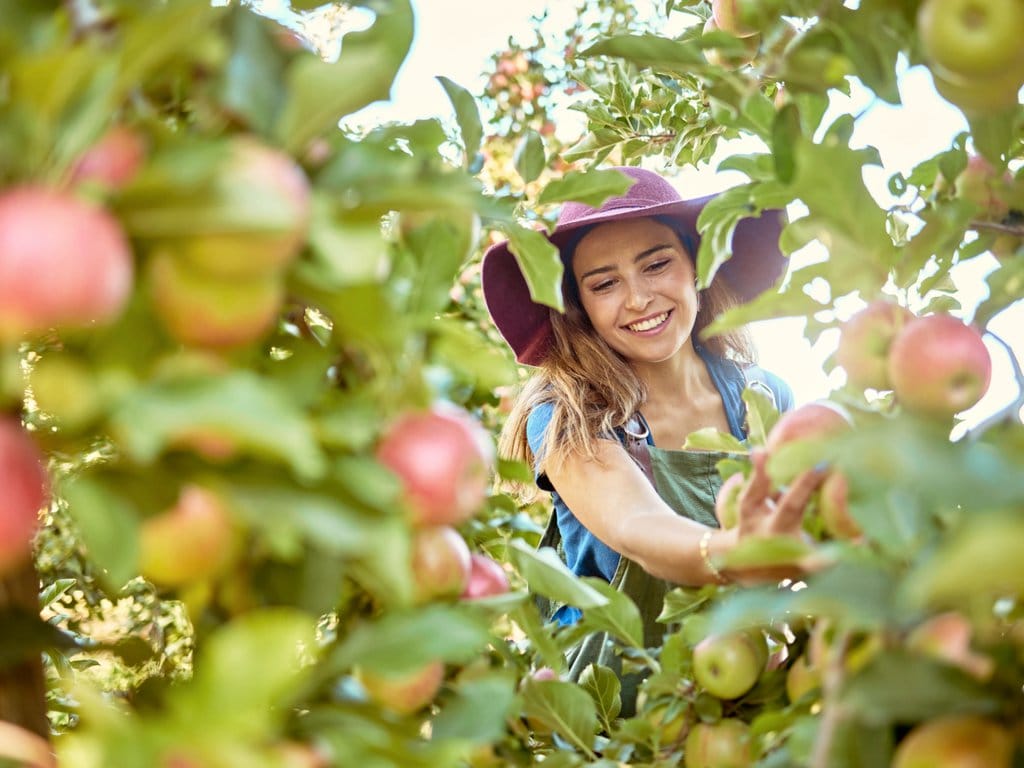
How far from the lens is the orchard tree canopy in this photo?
1.38 ft

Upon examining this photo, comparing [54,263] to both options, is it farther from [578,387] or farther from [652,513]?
[578,387]

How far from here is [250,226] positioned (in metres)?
0.42

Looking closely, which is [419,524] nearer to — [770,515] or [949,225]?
[770,515]

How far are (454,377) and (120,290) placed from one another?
0.26m

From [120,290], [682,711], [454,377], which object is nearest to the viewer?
[120,290]

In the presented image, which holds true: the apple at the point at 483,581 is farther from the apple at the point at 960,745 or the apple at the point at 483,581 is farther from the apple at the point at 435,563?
the apple at the point at 960,745

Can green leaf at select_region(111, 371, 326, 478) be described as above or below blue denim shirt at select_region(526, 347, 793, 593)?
above

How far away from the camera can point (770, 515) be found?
714mm

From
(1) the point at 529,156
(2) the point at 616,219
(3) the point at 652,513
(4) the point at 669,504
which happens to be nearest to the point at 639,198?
(2) the point at 616,219

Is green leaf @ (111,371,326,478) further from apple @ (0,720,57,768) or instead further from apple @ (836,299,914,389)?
apple @ (836,299,914,389)

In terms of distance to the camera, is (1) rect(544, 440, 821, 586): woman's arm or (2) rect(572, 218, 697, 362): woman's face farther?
(2) rect(572, 218, 697, 362): woman's face

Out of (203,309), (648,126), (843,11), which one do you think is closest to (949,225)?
(843,11)

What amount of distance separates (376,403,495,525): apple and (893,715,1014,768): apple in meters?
0.25

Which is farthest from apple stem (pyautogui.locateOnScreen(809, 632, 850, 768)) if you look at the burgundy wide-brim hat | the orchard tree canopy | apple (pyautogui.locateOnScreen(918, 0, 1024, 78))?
the burgundy wide-brim hat
